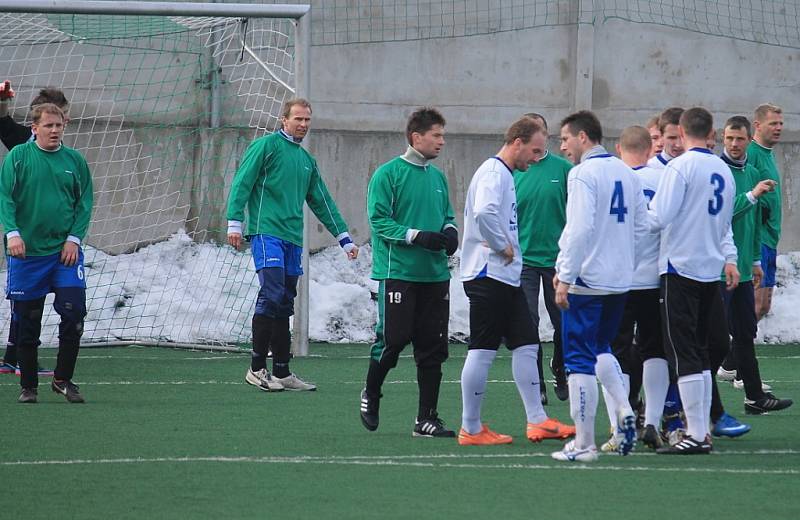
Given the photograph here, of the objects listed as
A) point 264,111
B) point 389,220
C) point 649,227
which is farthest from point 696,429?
point 264,111

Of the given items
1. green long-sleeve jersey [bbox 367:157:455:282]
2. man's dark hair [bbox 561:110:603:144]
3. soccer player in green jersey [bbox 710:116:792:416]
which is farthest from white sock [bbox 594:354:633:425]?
soccer player in green jersey [bbox 710:116:792:416]

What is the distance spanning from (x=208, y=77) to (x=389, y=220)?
697cm

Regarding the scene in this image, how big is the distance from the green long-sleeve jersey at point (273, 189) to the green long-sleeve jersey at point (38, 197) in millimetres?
1245

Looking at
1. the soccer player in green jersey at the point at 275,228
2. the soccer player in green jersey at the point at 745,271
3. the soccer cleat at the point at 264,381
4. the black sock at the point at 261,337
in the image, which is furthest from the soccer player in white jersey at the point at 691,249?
the black sock at the point at 261,337

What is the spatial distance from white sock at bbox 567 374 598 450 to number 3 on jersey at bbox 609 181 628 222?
2.58 ft

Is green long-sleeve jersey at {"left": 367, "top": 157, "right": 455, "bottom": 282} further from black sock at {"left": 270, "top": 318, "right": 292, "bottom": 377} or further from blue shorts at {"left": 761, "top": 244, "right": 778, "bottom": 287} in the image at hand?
blue shorts at {"left": 761, "top": 244, "right": 778, "bottom": 287}

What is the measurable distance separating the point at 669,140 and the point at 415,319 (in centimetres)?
176

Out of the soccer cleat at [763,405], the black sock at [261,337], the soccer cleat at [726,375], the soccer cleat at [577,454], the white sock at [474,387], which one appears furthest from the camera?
the soccer cleat at [726,375]

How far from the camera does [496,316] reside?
7.12 metres

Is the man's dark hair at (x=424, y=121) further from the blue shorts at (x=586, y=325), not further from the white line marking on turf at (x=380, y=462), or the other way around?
the white line marking on turf at (x=380, y=462)

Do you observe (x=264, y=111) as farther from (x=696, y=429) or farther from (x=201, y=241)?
(x=696, y=429)

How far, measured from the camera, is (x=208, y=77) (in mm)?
14039

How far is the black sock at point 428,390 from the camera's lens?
7.45 m

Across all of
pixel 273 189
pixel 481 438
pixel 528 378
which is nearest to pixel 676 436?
pixel 528 378
